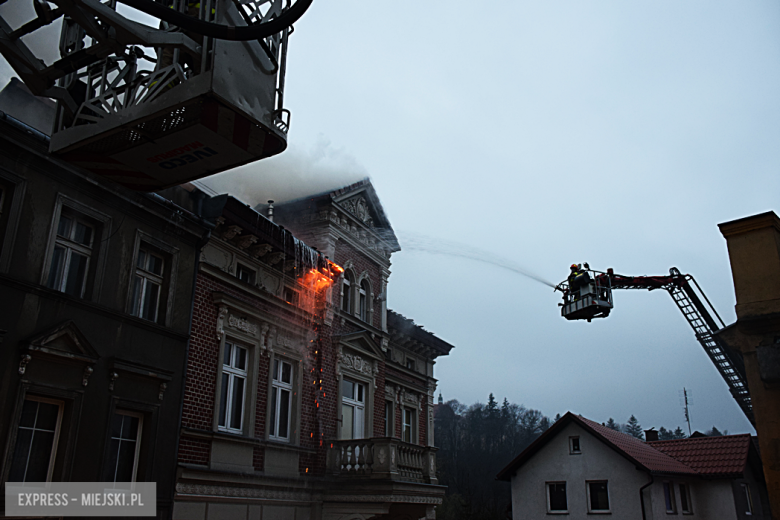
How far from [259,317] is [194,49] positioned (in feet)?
34.2

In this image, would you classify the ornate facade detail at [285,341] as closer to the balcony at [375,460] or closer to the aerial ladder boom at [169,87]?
the balcony at [375,460]

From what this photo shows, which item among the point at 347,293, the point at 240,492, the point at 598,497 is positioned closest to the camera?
the point at 240,492

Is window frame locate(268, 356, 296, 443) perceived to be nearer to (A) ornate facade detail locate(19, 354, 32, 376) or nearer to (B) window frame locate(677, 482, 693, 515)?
(A) ornate facade detail locate(19, 354, 32, 376)

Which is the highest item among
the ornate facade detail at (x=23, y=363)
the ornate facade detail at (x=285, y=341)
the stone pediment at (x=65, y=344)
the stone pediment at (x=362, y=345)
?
the stone pediment at (x=362, y=345)

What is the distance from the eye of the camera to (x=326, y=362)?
1750 cm

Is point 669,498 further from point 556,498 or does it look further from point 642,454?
point 556,498

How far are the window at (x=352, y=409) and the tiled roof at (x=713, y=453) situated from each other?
1874 centimetres

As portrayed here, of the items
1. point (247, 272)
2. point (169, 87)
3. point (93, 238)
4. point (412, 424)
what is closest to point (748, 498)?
point (412, 424)

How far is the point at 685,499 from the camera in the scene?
28.6 m

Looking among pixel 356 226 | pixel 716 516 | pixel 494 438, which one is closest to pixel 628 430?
pixel 494 438

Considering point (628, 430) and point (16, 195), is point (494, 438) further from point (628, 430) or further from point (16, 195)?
point (16, 195)

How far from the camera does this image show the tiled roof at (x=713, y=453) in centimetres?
2877

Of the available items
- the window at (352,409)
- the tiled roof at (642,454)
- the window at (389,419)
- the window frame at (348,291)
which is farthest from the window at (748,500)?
the window frame at (348,291)

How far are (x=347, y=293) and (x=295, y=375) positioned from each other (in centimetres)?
354
